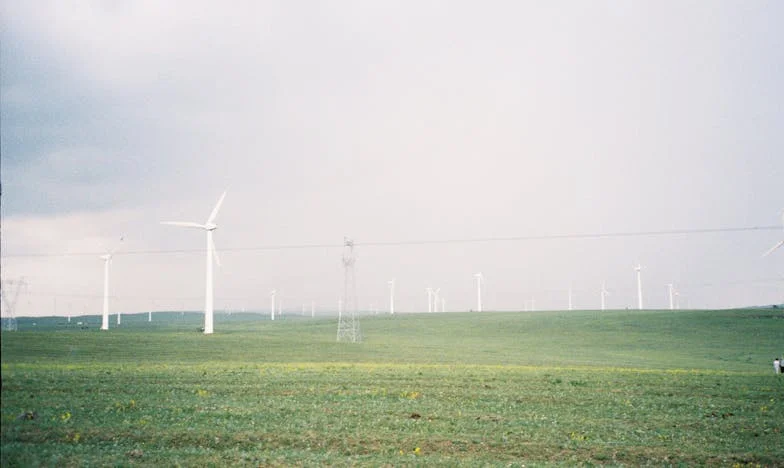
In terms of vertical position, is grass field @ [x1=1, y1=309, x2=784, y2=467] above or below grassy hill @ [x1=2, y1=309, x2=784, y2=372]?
above

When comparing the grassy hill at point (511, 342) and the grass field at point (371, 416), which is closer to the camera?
the grass field at point (371, 416)

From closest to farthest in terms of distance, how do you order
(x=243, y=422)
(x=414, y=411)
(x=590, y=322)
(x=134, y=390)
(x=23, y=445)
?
(x=23, y=445) < (x=243, y=422) < (x=414, y=411) < (x=134, y=390) < (x=590, y=322)

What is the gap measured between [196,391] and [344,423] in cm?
905

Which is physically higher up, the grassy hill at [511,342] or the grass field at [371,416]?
the grass field at [371,416]

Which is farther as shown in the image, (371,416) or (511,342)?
(511,342)

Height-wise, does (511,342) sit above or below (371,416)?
below

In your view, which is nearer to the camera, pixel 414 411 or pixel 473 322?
pixel 414 411

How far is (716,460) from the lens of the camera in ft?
57.2

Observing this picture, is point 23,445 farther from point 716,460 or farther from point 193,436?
point 716,460

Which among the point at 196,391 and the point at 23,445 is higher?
the point at 23,445

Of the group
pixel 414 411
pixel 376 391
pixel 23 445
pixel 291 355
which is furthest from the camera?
pixel 291 355

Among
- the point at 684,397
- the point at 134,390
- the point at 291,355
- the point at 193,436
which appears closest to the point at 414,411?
the point at 193,436

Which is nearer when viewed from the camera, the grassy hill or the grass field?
the grass field

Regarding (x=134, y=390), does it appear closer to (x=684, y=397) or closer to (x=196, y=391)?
(x=196, y=391)
